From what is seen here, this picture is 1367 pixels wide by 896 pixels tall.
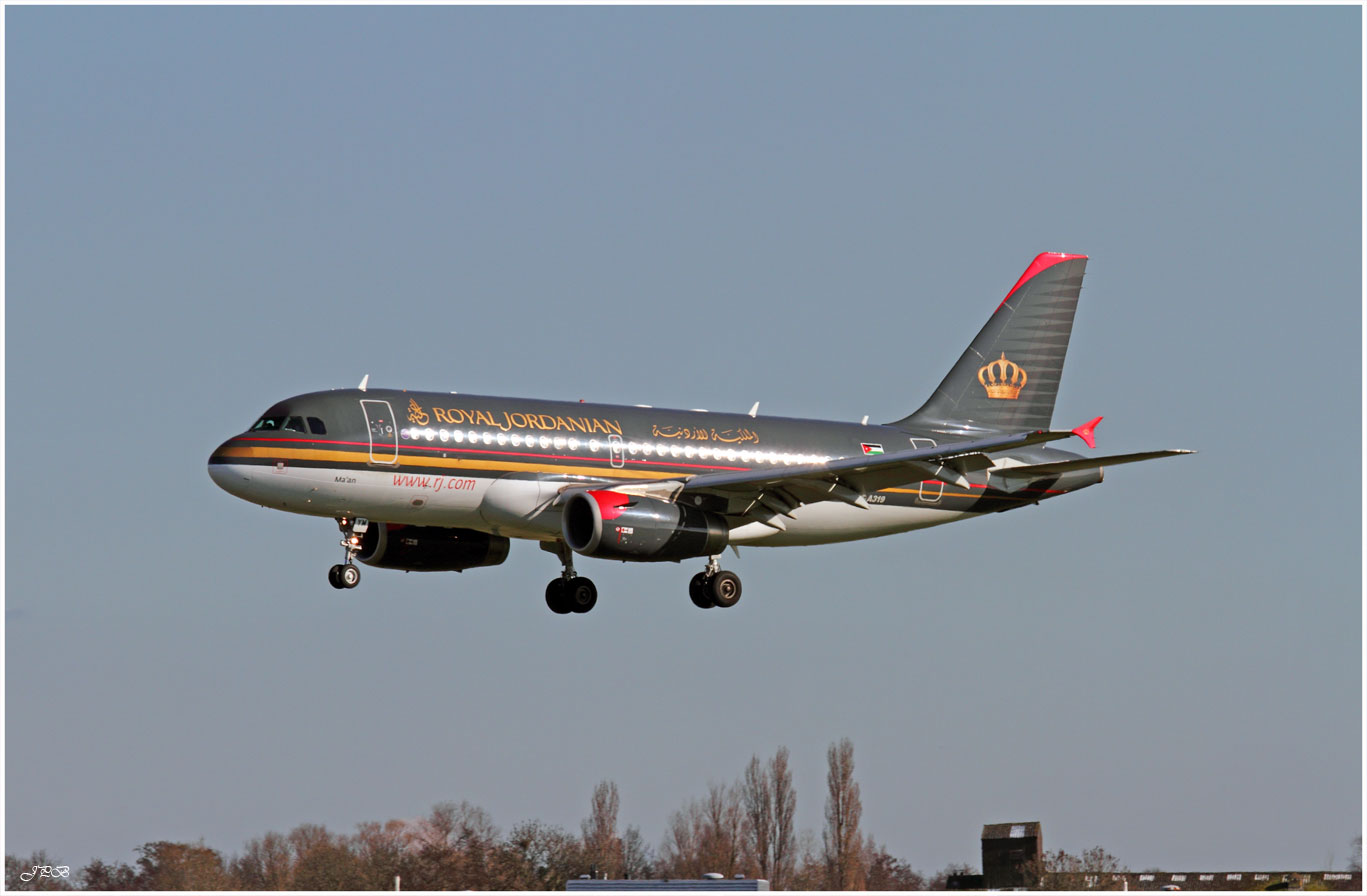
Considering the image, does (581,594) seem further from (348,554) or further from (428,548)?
(348,554)

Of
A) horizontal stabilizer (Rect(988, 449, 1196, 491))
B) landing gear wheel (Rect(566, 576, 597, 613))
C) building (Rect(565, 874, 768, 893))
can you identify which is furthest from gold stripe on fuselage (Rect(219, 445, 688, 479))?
building (Rect(565, 874, 768, 893))

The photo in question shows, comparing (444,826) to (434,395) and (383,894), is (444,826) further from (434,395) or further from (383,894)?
(434,395)

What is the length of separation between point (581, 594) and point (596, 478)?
214 inches

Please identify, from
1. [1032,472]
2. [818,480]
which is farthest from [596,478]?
[1032,472]

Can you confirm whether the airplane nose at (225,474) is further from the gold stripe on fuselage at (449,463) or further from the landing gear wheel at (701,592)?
the landing gear wheel at (701,592)

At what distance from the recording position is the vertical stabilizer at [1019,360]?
2424 inches

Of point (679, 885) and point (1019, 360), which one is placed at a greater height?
point (1019, 360)

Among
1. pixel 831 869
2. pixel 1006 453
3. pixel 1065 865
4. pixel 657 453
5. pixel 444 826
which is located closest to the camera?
pixel 657 453

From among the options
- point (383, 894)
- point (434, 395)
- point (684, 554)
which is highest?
point (434, 395)

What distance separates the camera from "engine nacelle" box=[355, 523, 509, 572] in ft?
181

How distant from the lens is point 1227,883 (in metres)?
73.4

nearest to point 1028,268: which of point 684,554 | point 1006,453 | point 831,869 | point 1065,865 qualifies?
point 1006,453

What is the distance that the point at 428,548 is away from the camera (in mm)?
55719

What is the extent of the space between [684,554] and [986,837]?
37704 millimetres
